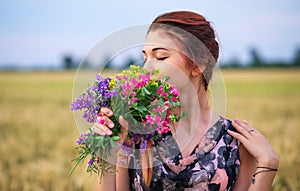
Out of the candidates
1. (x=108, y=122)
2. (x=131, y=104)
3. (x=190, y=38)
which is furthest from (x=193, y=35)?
(x=108, y=122)

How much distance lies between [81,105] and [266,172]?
3.17ft

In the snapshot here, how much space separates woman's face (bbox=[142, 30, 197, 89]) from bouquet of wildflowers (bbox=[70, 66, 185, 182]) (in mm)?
85

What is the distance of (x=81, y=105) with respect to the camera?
6.98 feet

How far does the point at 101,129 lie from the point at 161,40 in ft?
1.63

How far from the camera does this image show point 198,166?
2455mm

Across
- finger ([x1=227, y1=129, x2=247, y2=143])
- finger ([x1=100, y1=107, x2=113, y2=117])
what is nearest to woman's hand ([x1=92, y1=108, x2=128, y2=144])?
finger ([x1=100, y1=107, x2=113, y2=117])

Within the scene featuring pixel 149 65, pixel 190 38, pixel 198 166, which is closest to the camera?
pixel 149 65

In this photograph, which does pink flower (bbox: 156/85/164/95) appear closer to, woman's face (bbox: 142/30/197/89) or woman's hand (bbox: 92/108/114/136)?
woman's face (bbox: 142/30/197/89)

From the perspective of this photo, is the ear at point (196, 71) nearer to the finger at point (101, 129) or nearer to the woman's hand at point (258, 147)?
the woman's hand at point (258, 147)

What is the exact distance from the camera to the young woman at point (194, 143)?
7.57 ft

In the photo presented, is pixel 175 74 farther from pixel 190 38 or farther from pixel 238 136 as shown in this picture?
pixel 238 136

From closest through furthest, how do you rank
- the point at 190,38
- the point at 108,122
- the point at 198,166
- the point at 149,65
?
the point at 108,122 < the point at 149,65 < the point at 190,38 < the point at 198,166

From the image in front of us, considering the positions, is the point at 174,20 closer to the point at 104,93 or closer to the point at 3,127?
the point at 104,93

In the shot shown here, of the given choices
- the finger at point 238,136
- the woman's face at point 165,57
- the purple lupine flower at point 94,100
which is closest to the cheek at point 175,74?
the woman's face at point 165,57
